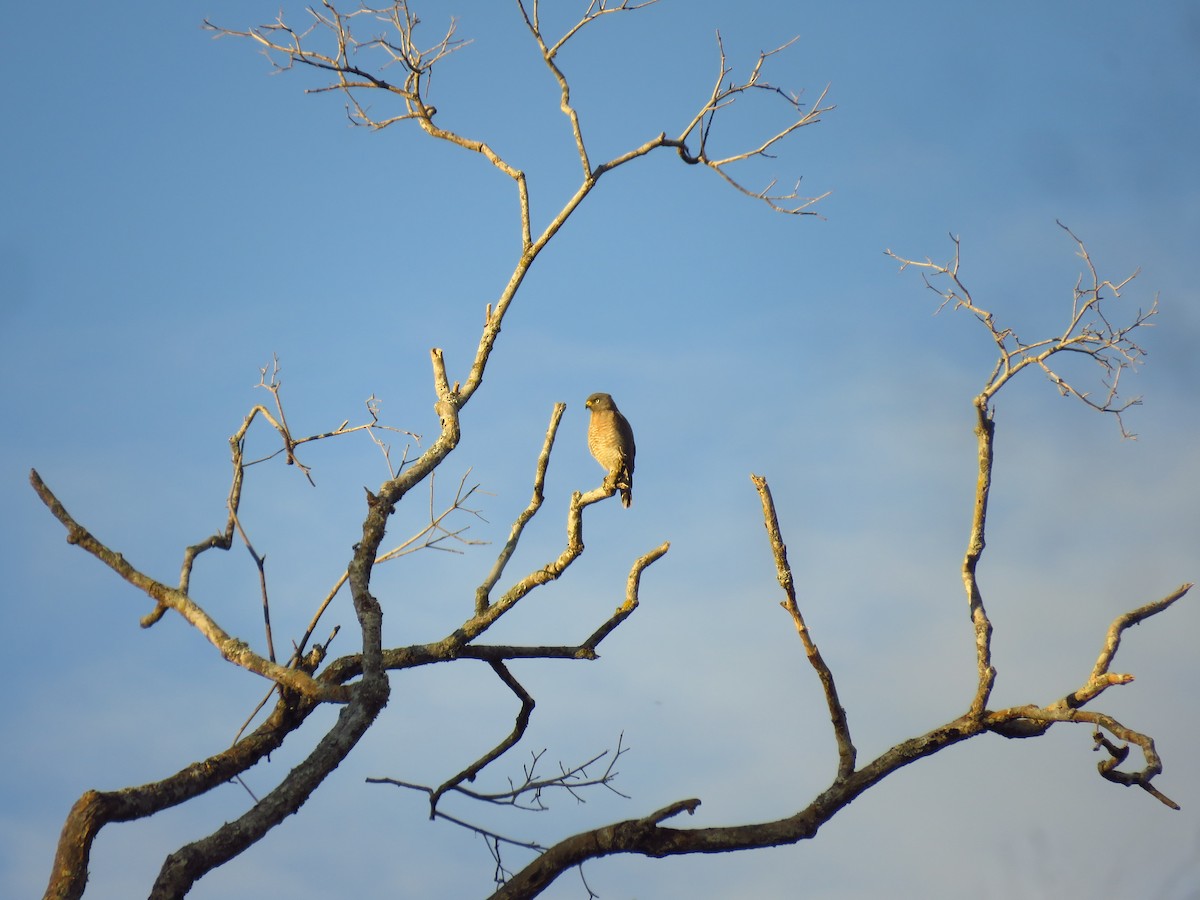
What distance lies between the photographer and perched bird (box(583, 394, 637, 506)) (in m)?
10.4

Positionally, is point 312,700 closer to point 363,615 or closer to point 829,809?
point 363,615

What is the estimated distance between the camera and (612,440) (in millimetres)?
10797

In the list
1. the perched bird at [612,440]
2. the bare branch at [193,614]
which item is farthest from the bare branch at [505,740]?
the perched bird at [612,440]

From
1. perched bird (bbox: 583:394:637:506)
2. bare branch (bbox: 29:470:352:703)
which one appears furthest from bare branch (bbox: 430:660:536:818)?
perched bird (bbox: 583:394:637:506)

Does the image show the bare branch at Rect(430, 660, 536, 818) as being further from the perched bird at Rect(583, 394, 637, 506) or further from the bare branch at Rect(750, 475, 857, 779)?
the perched bird at Rect(583, 394, 637, 506)

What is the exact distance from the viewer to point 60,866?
4.31m

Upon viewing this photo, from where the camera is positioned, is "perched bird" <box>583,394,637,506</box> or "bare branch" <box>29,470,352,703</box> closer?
"bare branch" <box>29,470,352,703</box>

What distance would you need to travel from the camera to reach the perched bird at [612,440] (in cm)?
1044

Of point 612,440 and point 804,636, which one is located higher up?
point 612,440

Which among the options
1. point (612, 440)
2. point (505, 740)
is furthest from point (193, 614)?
point (612, 440)

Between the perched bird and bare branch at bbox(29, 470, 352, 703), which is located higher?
the perched bird

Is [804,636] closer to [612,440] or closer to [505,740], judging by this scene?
[505,740]

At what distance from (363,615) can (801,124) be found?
3.67 meters

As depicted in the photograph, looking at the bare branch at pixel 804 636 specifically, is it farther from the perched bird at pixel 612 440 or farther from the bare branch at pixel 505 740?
the perched bird at pixel 612 440
